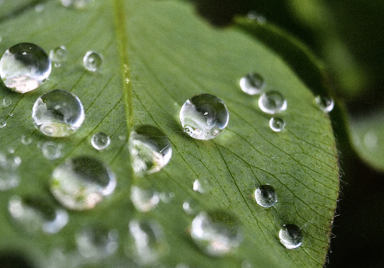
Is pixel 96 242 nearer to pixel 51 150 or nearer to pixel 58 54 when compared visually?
pixel 51 150

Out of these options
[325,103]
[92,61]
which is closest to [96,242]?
[92,61]

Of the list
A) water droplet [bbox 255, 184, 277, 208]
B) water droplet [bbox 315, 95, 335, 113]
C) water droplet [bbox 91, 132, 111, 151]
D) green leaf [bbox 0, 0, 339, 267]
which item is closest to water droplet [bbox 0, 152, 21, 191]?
green leaf [bbox 0, 0, 339, 267]

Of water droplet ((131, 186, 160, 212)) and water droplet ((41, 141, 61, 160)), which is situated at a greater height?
water droplet ((131, 186, 160, 212))

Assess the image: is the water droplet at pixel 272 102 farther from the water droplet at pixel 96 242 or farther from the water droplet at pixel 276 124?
the water droplet at pixel 96 242

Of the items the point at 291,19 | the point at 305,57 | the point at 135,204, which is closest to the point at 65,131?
the point at 135,204

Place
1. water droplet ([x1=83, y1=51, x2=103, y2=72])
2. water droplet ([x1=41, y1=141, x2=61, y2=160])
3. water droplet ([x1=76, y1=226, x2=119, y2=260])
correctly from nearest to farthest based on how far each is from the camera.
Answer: water droplet ([x1=76, y1=226, x2=119, y2=260]), water droplet ([x1=41, y1=141, x2=61, y2=160]), water droplet ([x1=83, y1=51, x2=103, y2=72])

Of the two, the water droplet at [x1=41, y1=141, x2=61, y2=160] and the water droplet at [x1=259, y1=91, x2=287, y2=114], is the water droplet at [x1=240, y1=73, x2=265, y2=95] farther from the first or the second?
the water droplet at [x1=41, y1=141, x2=61, y2=160]

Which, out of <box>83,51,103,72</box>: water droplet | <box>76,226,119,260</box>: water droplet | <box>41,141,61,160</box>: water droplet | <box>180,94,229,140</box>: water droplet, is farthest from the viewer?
<box>83,51,103,72</box>: water droplet
